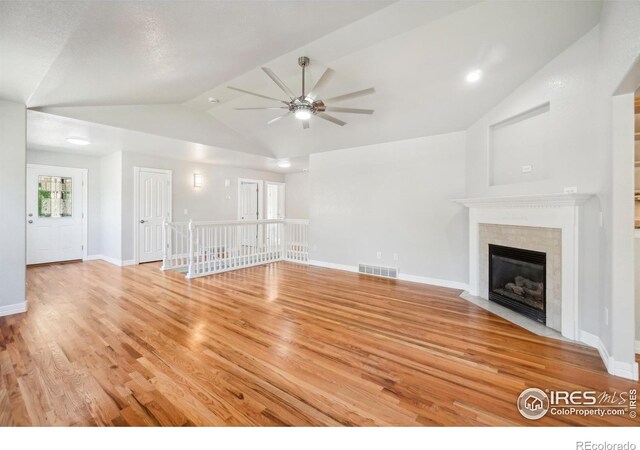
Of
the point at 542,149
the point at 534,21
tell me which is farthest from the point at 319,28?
the point at 542,149

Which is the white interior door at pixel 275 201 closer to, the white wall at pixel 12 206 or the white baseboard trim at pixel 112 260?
the white baseboard trim at pixel 112 260

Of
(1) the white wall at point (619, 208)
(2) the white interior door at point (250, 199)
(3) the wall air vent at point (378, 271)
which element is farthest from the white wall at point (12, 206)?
(1) the white wall at point (619, 208)

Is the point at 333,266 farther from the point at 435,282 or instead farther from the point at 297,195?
the point at 297,195

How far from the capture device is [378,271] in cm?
520

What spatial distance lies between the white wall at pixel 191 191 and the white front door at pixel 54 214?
56.5 inches

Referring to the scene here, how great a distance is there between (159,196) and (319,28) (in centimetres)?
553

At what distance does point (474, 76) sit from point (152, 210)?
6565 mm

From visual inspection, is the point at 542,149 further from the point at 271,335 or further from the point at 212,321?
the point at 212,321

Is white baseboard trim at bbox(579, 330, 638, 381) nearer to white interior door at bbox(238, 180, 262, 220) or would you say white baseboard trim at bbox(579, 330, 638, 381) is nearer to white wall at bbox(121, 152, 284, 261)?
white wall at bbox(121, 152, 284, 261)

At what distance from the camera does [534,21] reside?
242 cm

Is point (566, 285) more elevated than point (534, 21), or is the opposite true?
point (534, 21)

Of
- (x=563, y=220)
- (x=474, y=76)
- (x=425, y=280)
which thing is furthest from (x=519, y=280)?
(x=474, y=76)

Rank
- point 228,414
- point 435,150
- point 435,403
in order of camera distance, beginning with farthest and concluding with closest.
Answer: point 435,150
point 435,403
point 228,414

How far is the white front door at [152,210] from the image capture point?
6.04m
